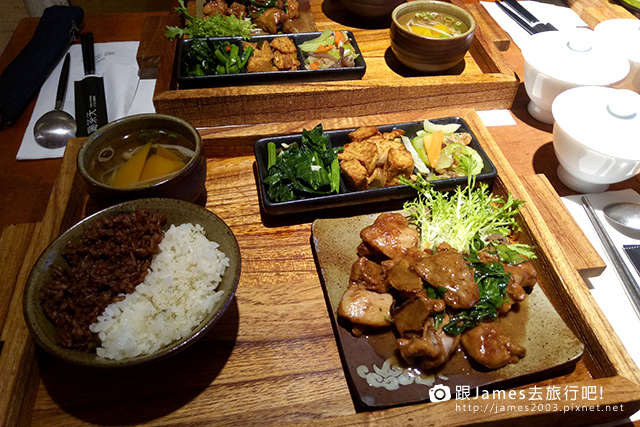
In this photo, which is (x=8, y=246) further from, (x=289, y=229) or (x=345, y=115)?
(x=345, y=115)

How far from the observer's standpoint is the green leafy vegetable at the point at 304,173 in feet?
6.85

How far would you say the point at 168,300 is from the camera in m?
1.54

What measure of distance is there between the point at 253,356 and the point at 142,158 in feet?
3.48

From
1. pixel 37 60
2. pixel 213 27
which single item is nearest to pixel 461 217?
pixel 213 27

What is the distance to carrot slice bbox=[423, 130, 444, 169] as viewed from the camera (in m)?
2.24

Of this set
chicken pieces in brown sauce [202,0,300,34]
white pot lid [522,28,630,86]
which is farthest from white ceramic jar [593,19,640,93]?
chicken pieces in brown sauce [202,0,300,34]

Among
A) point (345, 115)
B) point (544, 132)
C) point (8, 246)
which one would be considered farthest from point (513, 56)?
point (8, 246)

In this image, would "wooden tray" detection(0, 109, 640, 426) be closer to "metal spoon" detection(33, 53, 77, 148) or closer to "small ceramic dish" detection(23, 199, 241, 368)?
"small ceramic dish" detection(23, 199, 241, 368)

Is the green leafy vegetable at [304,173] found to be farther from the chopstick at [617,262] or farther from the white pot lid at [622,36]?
the white pot lid at [622,36]

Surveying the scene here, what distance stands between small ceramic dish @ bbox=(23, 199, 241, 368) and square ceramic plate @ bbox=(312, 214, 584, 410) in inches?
18.0

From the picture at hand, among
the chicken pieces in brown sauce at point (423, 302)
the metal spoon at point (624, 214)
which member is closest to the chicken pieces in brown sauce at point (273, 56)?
the chicken pieces in brown sauce at point (423, 302)

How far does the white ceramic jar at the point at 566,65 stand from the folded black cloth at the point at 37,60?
10.6ft

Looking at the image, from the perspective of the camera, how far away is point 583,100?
7.13ft

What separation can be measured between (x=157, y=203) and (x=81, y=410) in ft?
2.64
